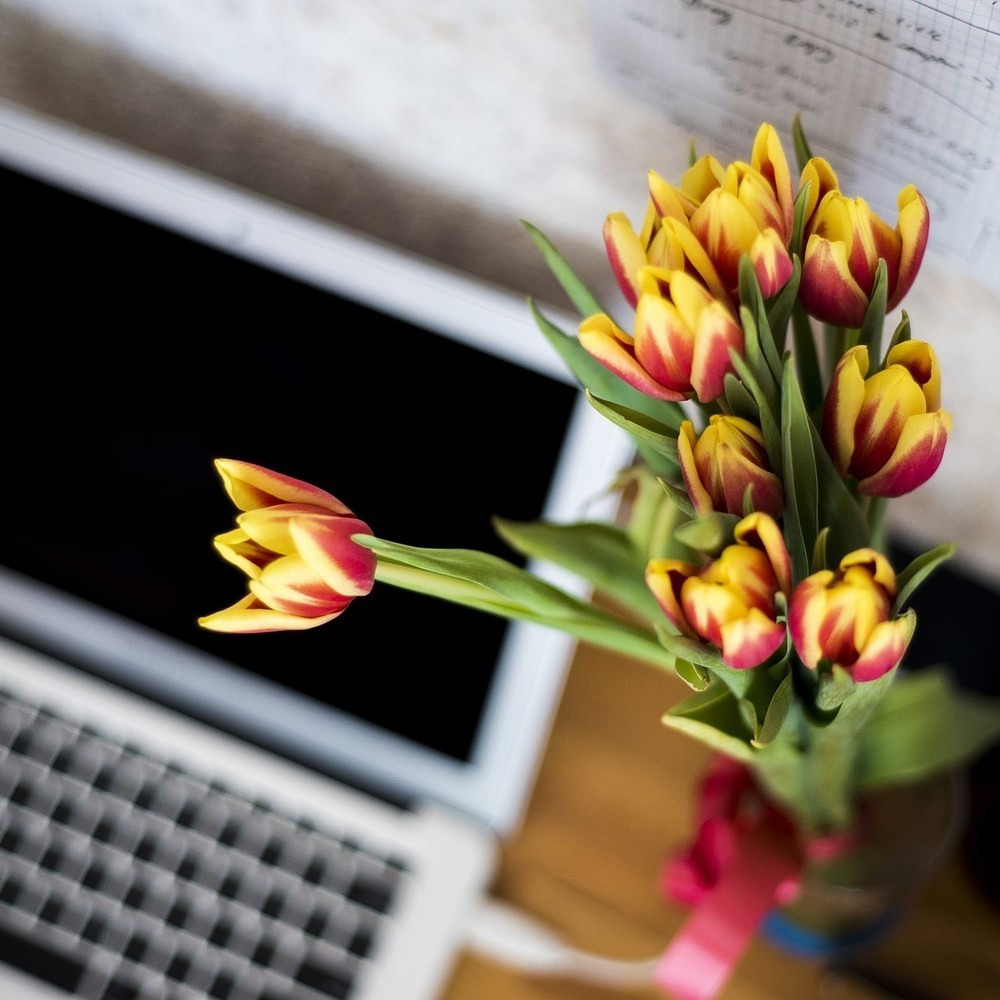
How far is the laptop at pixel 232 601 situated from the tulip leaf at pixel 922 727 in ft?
0.51

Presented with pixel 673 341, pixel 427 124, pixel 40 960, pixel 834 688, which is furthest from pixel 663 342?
pixel 40 960

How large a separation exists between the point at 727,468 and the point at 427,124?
0.29m

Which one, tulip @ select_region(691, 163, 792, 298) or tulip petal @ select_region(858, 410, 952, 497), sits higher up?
tulip @ select_region(691, 163, 792, 298)

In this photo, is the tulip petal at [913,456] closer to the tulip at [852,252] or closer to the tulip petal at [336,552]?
the tulip at [852,252]

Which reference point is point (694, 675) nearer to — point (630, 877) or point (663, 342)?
point (663, 342)

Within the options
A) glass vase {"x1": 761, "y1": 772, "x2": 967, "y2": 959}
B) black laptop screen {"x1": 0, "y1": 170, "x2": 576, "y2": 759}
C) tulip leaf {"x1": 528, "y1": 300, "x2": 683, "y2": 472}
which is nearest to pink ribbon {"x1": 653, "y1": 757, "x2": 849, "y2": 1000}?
glass vase {"x1": 761, "y1": 772, "x2": 967, "y2": 959}

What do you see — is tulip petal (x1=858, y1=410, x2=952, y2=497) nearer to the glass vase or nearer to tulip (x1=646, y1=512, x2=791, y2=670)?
tulip (x1=646, y1=512, x2=791, y2=670)

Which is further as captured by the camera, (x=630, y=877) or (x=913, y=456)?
(x=630, y=877)

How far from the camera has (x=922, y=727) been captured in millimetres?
445

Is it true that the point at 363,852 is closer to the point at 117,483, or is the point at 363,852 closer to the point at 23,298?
the point at 117,483

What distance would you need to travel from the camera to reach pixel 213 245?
1.69 ft

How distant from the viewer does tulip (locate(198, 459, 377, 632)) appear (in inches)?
10.4

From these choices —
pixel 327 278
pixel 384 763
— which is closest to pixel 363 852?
pixel 384 763

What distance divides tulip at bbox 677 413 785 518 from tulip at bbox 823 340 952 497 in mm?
24
